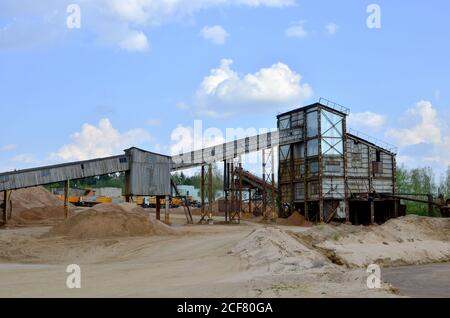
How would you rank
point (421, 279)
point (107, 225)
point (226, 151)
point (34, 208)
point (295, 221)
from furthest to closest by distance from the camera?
point (295, 221)
point (34, 208)
point (226, 151)
point (107, 225)
point (421, 279)

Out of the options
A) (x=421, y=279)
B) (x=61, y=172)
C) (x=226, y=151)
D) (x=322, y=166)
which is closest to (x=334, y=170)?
(x=322, y=166)

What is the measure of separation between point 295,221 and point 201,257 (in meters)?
31.9

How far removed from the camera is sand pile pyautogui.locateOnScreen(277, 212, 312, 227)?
5241 centimetres

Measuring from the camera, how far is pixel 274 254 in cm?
2075

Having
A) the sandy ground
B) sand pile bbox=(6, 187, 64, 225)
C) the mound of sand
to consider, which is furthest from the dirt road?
sand pile bbox=(6, 187, 64, 225)

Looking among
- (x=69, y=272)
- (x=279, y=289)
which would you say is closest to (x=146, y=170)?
(x=69, y=272)

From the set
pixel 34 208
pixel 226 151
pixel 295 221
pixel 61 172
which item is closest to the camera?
pixel 61 172

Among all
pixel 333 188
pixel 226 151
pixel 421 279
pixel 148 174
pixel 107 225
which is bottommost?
pixel 421 279

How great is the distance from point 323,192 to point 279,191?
7321 millimetres

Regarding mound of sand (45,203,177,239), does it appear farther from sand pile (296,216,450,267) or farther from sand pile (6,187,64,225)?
sand pile (6,187,64,225)

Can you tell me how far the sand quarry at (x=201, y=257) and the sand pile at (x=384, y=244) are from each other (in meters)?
0.08

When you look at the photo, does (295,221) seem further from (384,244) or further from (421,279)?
(421,279)

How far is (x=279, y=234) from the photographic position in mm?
23953
